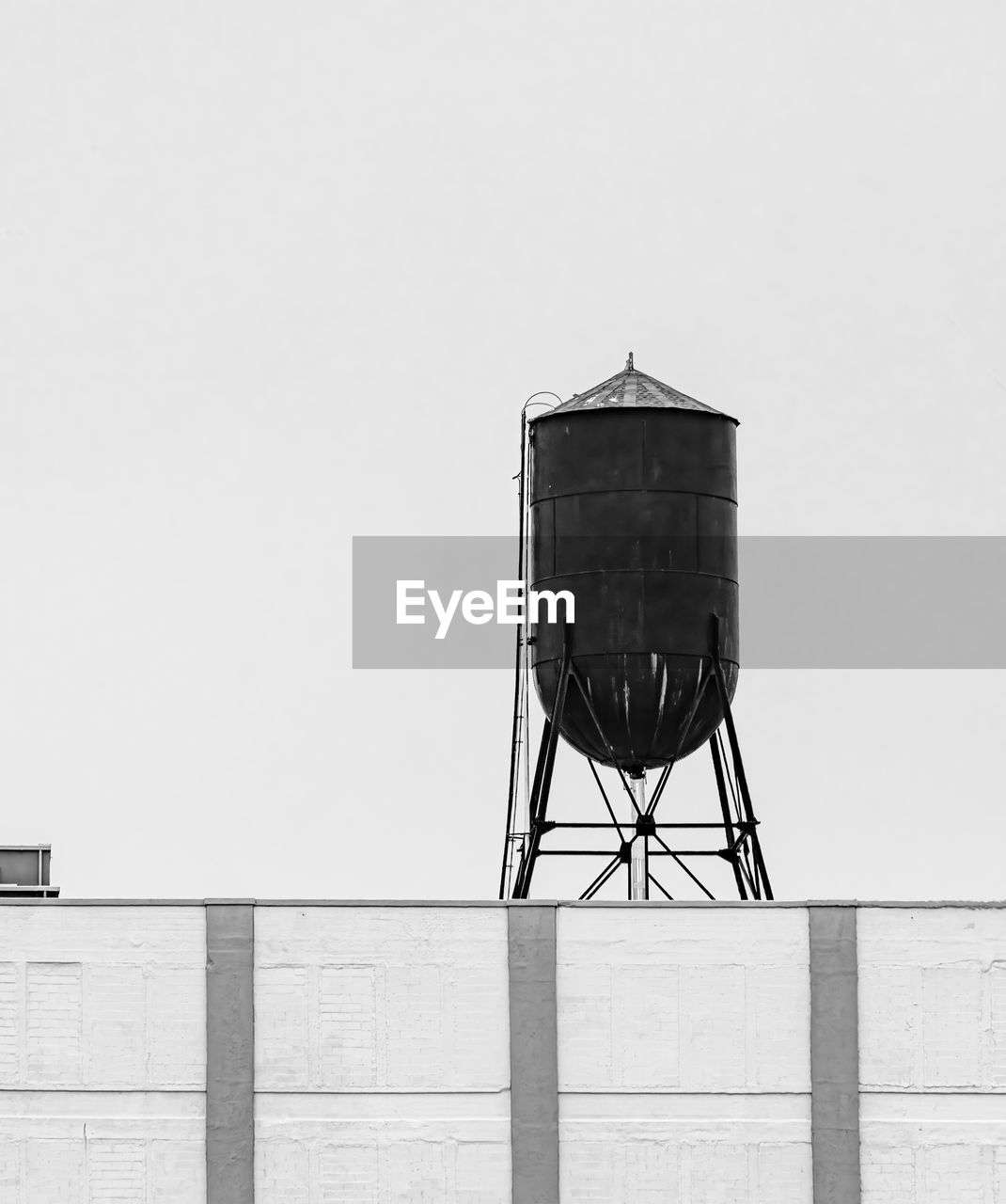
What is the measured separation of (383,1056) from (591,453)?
8004 millimetres

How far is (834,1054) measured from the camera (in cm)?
3338

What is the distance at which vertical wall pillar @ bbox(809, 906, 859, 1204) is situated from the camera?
33250 millimetres

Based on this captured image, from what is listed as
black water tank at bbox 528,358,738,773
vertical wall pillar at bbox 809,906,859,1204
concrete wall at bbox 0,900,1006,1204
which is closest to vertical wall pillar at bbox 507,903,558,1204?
concrete wall at bbox 0,900,1006,1204

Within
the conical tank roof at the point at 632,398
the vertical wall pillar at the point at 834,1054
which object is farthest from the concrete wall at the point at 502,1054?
the conical tank roof at the point at 632,398

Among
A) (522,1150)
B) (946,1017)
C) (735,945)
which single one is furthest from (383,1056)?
(946,1017)

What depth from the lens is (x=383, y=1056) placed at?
1325 inches

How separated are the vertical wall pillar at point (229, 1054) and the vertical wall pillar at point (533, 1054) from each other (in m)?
2.94

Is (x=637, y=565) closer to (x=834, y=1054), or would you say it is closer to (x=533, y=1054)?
(x=533, y=1054)

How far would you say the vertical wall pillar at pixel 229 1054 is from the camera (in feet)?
110

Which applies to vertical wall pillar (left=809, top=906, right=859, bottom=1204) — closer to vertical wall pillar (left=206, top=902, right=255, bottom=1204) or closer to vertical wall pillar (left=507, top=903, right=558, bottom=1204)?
vertical wall pillar (left=507, top=903, right=558, bottom=1204)

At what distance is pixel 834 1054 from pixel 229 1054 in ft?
22.0

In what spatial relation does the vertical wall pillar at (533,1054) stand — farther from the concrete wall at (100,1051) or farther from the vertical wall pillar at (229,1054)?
the concrete wall at (100,1051)

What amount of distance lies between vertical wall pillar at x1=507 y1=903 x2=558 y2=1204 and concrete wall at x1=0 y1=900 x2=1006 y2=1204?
3 centimetres

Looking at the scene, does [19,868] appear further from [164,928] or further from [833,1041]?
[833,1041]
